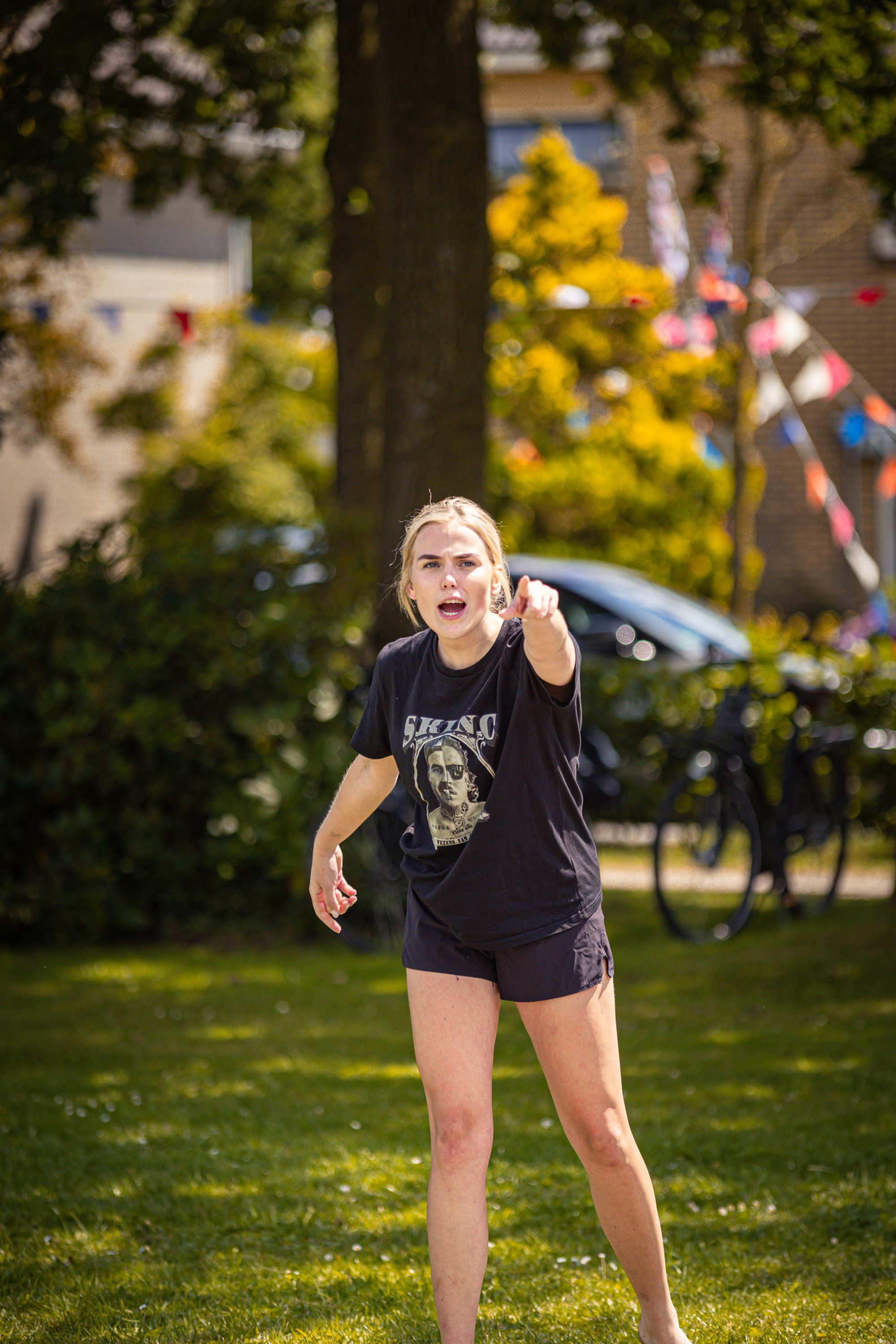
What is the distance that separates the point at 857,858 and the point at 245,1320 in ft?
22.3

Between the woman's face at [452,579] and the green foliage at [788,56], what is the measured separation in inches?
198

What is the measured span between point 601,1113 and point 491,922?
42cm

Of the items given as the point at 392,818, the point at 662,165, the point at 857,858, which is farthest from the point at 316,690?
the point at 662,165

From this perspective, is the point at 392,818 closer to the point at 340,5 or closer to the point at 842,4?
the point at 842,4

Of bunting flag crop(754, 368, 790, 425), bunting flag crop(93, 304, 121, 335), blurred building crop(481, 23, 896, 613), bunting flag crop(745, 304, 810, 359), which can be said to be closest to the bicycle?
bunting flag crop(754, 368, 790, 425)

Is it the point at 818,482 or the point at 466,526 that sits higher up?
the point at 466,526

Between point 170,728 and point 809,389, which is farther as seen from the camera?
point 809,389

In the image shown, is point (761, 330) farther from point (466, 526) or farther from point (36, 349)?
point (466, 526)

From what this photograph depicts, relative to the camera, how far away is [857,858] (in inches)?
359

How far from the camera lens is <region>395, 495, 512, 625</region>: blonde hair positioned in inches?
109

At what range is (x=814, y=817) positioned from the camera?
7.32m

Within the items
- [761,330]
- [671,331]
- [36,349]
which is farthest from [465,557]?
[36,349]

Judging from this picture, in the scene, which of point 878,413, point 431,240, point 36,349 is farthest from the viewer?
point 36,349

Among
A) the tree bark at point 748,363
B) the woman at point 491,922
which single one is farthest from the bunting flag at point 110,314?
the woman at point 491,922
